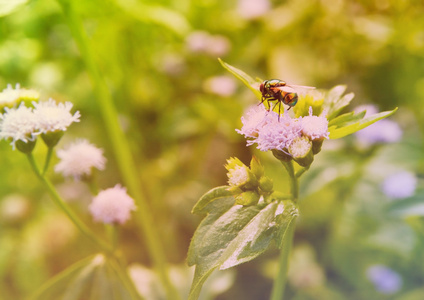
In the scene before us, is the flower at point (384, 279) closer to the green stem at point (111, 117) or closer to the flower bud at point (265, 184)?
the green stem at point (111, 117)

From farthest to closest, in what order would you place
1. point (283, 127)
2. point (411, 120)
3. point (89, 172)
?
point (411, 120), point (89, 172), point (283, 127)

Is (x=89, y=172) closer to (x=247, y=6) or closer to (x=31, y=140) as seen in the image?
(x=31, y=140)

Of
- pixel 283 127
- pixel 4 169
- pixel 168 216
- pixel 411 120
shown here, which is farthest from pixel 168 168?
pixel 283 127

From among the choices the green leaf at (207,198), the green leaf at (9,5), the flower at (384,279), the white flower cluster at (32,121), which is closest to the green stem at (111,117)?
the green leaf at (9,5)

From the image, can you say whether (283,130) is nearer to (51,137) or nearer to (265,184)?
(265,184)

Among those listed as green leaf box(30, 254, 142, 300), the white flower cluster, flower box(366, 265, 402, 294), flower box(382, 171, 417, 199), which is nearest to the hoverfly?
the white flower cluster

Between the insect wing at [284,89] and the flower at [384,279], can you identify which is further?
the flower at [384,279]
